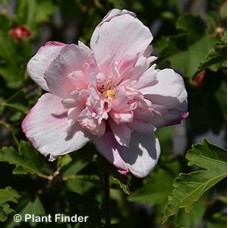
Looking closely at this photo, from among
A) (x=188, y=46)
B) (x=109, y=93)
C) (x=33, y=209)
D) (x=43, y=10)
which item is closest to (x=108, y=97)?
(x=109, y=93)

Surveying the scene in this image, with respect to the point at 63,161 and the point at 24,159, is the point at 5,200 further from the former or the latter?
the point at 63,161

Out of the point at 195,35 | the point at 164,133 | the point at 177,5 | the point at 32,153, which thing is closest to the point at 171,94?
the point at 32,153

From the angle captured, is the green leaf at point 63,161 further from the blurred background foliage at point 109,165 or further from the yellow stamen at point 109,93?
the yellow stamen at point 109,93

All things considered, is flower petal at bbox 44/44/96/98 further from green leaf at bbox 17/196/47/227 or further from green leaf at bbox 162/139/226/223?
green leaf at bbox 17/196/47/227

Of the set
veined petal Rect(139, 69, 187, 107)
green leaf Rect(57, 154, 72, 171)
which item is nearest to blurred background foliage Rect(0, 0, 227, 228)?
green leaf Rect(57, 154, 72, 171)

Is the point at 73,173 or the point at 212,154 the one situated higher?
the point at 212,154

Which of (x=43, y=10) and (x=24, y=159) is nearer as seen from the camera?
(x=24, y=159)

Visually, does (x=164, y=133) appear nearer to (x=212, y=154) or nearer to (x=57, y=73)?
(x=212, y=154)
